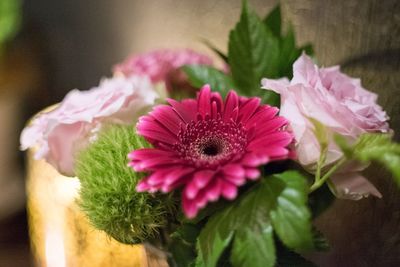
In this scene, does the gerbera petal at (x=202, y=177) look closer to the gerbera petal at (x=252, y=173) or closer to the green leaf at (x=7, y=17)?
the gerbera petal at (x=252, y=173)

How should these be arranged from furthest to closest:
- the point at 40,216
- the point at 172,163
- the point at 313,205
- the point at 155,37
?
the point at 155,37 → the point at 40,216 → the point at 313,205 → the point at 172,163

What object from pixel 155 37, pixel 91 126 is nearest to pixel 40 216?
pixel 91 126

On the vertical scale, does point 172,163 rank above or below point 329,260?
above

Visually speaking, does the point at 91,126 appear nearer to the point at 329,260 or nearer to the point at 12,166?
the point at 329,260

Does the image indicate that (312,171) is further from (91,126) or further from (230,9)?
(230,9)

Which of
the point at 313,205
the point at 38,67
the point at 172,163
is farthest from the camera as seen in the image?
the point at 38,67

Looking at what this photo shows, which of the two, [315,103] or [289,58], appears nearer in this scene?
[315,103]

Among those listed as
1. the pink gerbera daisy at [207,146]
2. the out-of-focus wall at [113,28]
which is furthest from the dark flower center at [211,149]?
the out-of-focus wall at [113,28]

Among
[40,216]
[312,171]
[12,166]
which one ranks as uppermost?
[312,171]
